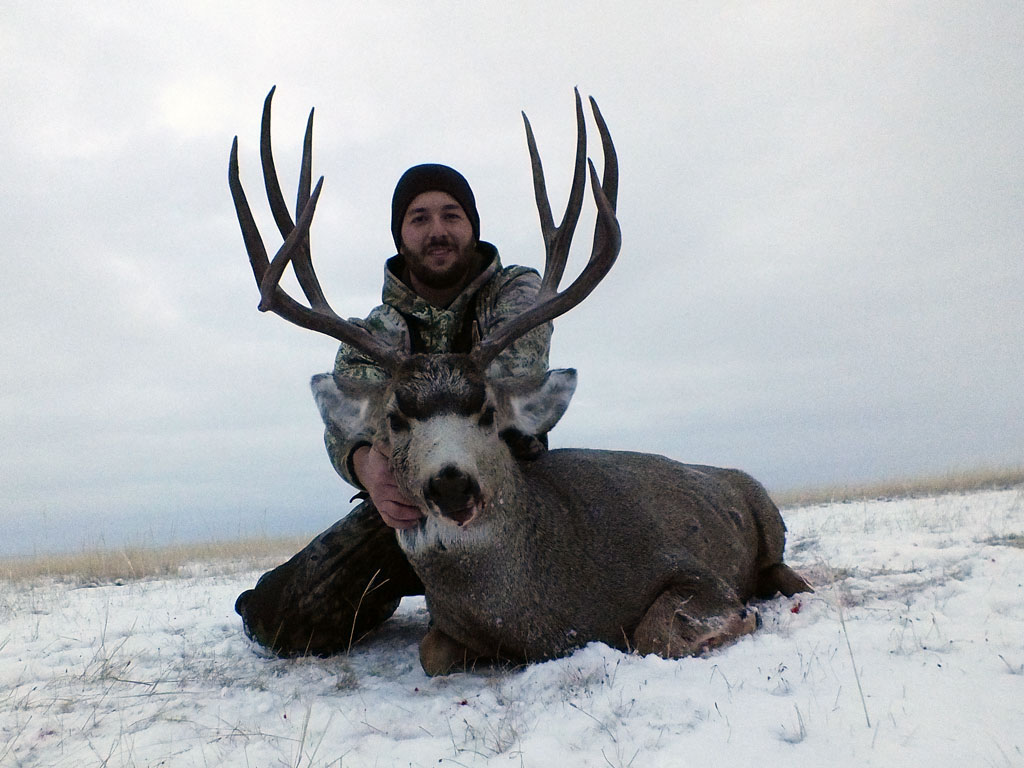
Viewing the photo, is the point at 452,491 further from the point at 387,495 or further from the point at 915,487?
the point at 915,487

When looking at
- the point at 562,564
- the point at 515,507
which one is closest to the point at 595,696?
the point at 562,564

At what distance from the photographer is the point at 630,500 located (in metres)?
4.54

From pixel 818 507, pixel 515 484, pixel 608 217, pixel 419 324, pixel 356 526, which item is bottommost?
pixel 818 507

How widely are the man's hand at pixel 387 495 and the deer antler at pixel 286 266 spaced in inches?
20.3

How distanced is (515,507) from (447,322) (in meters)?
1.60

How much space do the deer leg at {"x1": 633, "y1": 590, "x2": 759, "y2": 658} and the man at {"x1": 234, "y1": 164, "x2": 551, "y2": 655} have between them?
1555 mm

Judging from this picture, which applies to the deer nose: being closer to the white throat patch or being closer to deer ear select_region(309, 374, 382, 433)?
the white throat patch

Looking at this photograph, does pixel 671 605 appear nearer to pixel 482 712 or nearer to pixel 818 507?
pixel 482 712

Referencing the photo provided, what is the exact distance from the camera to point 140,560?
407 inches

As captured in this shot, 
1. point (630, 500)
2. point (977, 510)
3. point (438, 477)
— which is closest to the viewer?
point (438, 477)

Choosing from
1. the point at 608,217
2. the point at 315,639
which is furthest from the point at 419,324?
the point at 315,639

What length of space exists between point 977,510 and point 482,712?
7453 millimetres

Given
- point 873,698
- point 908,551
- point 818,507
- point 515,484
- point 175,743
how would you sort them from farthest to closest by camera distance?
point 818,507, point 908,551, point 515,484, point 175,743, point 873,698

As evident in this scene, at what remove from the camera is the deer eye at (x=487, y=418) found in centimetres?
403
